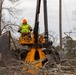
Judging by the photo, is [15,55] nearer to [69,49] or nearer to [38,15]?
[38,15]

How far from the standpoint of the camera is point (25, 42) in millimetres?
16094

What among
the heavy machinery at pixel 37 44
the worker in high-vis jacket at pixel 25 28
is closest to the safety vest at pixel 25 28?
the worker in high-vis jacket at pixel 25 28

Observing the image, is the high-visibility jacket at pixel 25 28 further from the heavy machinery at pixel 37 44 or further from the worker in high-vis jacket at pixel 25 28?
the heavy machinery at pixel 37 44

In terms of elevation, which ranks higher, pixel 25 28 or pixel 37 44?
pixel 25 28

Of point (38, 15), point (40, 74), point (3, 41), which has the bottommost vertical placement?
point (40, 74)

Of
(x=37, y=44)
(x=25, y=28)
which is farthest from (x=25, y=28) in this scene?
(x=37, y=44)

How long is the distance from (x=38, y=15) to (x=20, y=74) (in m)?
7.34

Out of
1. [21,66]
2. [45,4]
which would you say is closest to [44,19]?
[45,4]

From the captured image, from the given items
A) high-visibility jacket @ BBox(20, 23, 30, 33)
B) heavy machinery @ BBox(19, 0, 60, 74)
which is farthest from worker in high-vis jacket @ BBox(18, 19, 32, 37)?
heavy machinery @ BBox(19, 0, 60, 74)

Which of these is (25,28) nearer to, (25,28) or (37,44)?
(25,28)

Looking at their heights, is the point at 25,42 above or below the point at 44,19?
below

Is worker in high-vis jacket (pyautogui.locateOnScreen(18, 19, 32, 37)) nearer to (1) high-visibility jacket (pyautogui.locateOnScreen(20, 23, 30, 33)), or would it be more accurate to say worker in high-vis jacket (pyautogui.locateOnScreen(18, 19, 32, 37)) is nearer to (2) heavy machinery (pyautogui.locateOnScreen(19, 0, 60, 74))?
(1) high-visibility jacket (pyautogui.locateOnScreen(20, 23, 30, 33))

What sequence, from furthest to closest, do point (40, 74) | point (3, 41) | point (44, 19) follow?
point (44, 19), point (3, 41), point (40, 74)

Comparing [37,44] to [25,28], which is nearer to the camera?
[25,28]
